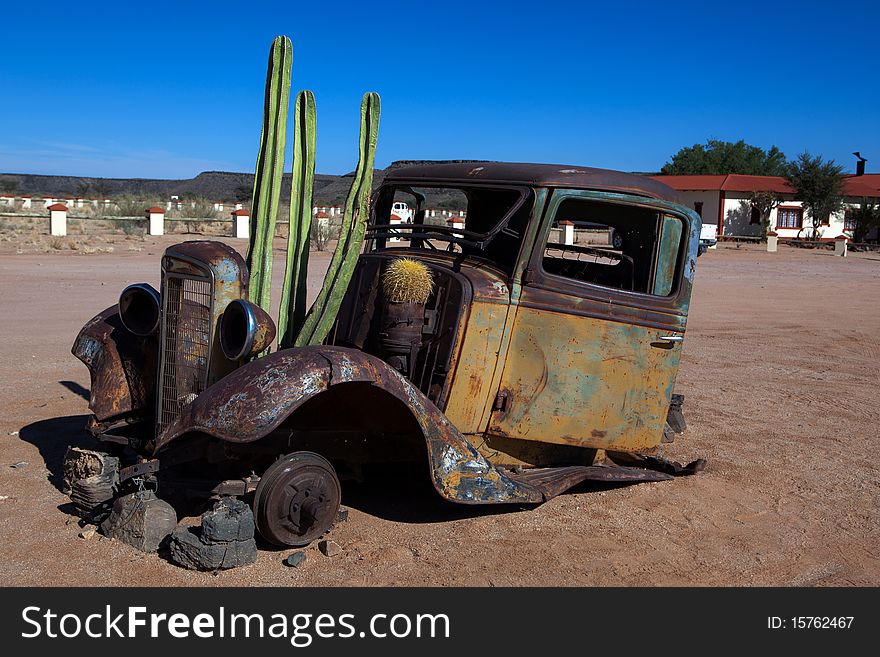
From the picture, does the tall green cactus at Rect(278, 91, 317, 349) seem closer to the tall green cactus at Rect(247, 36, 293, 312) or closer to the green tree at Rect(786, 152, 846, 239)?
the tall green cactus at Rect(247, 36, 293, 312)

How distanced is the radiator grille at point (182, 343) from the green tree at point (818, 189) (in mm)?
46238

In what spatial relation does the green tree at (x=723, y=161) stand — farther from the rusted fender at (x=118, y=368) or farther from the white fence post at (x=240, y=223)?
the rusted fender at (x=118, y=368)

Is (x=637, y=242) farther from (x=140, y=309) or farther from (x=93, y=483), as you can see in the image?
(x=93, y=483)

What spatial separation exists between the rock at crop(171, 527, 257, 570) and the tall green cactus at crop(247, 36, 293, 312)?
1.59 meters

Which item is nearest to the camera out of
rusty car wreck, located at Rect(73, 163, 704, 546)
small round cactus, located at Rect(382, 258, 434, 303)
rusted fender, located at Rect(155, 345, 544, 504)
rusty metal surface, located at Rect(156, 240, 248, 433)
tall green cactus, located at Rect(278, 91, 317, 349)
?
rusted fender, located at Rect(155, 345, 544, 504)

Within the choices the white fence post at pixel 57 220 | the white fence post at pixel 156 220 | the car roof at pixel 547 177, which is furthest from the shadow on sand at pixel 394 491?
the white fence post at pixel 156 220

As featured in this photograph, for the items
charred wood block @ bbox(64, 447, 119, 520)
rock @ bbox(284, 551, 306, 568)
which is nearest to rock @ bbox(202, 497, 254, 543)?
rock @ bbox(284, 551, 306, 568)

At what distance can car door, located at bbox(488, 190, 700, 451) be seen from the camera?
4961 millimetres

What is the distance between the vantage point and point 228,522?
405cm

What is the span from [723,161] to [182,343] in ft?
236

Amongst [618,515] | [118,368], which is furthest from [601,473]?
[118,368]

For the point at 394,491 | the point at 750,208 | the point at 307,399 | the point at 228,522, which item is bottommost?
the point at 394,491

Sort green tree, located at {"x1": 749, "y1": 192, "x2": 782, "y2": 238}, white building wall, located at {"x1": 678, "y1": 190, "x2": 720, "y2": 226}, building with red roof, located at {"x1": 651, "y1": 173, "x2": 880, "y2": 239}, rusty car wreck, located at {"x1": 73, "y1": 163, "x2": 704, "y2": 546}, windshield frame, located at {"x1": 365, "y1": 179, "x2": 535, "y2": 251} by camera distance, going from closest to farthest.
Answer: rusty car wreck, located at {"x1": 73, "y1": 163, "x2": 704, "y2": 546} < windshield frame, located at {"x1": 365, "y1": 179, "x2": 535, "y2": 251} < green tree, located at {"x1": 749, "y1": 192, "x2": 782, "y2": 238} < building with red roof, located at {"x1": 651, "y1": 173, "x2": 880, "y2": 239} < white building wall, located at {"x1": 678, "y1": 190, "x2": 720, "y2": 226}

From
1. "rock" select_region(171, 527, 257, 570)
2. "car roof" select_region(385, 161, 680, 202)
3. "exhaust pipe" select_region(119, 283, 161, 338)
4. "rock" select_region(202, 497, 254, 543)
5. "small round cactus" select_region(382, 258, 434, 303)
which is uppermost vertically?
"car roof" select_region(385, 161, 680, 202)
